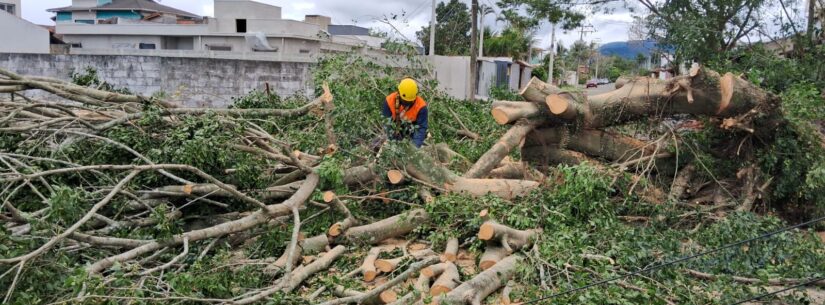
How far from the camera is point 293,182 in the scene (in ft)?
20.4

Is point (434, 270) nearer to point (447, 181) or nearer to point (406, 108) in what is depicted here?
point (447, 181)

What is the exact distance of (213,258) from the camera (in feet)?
16.0

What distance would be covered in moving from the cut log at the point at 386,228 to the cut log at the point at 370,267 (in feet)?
1.02

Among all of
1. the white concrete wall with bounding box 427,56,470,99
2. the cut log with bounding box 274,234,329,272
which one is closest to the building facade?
the white concrete wall with bounding box 427,56,470,99

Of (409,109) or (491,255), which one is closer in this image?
(491,255)

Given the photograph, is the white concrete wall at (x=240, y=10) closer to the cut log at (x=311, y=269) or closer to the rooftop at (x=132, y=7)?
the rooftop at (x=132, y=7)

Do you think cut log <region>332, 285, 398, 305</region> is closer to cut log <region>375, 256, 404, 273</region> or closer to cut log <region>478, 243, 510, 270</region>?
cut log <region>375, 256, 404, 273</region>

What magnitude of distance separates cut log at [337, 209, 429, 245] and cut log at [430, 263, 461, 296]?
0.94 metres

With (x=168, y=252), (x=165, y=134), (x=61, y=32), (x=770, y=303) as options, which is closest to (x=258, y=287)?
(x=168, y=252)

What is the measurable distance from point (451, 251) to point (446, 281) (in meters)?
0.58

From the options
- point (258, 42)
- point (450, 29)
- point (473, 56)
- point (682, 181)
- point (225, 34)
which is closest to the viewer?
point (682, 181)

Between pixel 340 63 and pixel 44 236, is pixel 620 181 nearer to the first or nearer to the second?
pixel 340 63

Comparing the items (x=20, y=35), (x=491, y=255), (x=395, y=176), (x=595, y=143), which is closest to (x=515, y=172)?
(x=595, y=143)

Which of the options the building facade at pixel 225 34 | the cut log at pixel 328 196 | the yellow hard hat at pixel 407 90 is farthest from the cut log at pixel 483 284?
the building facade at pixel 225 34
